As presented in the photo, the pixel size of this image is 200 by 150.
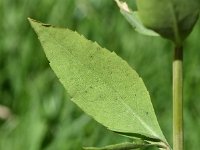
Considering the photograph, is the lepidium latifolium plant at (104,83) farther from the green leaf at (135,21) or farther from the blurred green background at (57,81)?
the blurred green background at (57,81)

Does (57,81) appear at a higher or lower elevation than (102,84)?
lower

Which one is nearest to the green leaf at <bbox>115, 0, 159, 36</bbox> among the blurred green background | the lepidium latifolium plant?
the lepidium latifolium plant

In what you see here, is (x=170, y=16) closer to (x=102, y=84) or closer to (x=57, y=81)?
(x=102, y=84)

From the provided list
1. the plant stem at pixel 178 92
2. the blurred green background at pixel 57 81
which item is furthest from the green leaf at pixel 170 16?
the blurred green background at pixel 57 81

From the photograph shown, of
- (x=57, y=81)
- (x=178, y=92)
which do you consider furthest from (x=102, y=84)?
(x=57, y=81)

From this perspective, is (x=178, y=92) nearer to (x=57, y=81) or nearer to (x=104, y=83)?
(x=104, y=83)

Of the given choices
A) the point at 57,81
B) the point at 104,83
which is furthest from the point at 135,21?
the point at 57,81

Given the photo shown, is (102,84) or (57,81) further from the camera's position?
(57,81)
